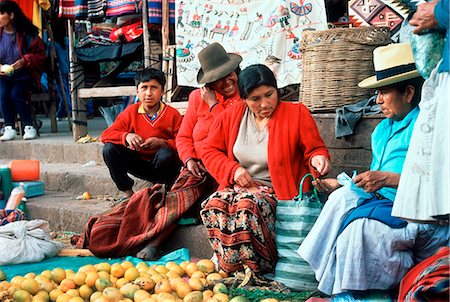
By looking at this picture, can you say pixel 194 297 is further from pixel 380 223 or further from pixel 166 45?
pixel 166 45

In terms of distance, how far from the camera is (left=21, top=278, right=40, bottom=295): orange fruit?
368 centimetres

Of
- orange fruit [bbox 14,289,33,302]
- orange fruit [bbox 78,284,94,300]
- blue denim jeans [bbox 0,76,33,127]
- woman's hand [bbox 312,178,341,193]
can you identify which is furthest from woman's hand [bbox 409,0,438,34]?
blue denim jeans [bbox 0,76,33,127]

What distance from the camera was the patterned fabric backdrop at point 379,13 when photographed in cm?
530

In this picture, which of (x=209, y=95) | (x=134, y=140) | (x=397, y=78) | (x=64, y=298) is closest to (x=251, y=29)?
(x=209, y=95)

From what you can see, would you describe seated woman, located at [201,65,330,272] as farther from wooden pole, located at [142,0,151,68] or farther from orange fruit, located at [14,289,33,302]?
wooden pole, located at [142,0,151,68]

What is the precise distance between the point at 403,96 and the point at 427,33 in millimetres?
671

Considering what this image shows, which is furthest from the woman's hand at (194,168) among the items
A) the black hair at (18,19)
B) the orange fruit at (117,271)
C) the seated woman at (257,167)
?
the black hair at (18,19)

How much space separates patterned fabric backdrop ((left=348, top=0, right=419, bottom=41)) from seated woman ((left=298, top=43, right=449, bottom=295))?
2117 millimetres

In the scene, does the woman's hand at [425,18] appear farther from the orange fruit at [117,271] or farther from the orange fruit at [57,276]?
the orange fruit at [57,276]

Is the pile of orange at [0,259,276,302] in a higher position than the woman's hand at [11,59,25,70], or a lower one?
lower

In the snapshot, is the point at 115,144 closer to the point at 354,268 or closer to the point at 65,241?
the point at 65,241

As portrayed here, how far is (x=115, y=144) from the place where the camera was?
501 cm

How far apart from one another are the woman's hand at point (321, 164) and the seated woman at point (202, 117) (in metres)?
0.99

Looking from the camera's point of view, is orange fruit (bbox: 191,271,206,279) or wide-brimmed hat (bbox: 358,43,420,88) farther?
orange fruit (bbox: 191,271,206,279)
